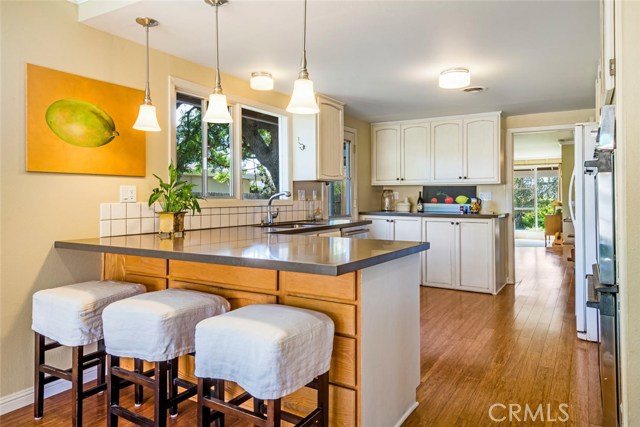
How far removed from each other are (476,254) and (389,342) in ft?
10.9

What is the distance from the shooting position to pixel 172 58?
304 centimetres

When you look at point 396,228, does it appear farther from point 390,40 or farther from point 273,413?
point 273,413

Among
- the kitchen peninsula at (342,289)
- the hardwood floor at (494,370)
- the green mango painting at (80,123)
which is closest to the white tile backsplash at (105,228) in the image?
the kitchen peninsula at (342,289)

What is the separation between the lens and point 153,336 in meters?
1.73

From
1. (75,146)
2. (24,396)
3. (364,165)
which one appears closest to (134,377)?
(24,396)

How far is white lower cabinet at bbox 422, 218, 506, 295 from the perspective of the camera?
4.84 meters

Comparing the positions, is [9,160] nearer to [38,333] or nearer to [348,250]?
[38,333]

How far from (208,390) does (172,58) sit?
7.77 feet

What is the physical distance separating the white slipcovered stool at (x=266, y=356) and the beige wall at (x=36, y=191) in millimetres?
1307

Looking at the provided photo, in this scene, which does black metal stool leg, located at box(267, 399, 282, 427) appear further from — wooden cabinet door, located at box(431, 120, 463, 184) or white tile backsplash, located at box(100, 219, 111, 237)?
wooden cabinet door, located at box(431, 120, 463, 184)

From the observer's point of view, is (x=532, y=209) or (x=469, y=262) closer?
(x=469, y=262)

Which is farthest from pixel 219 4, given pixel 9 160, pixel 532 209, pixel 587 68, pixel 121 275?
pixel 532 209

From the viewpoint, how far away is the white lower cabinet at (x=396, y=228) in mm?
5258

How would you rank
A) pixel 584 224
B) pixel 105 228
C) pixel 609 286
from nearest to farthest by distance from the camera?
1. pixel 609 286
2. pixel 105 228
3. pixel 584 224
